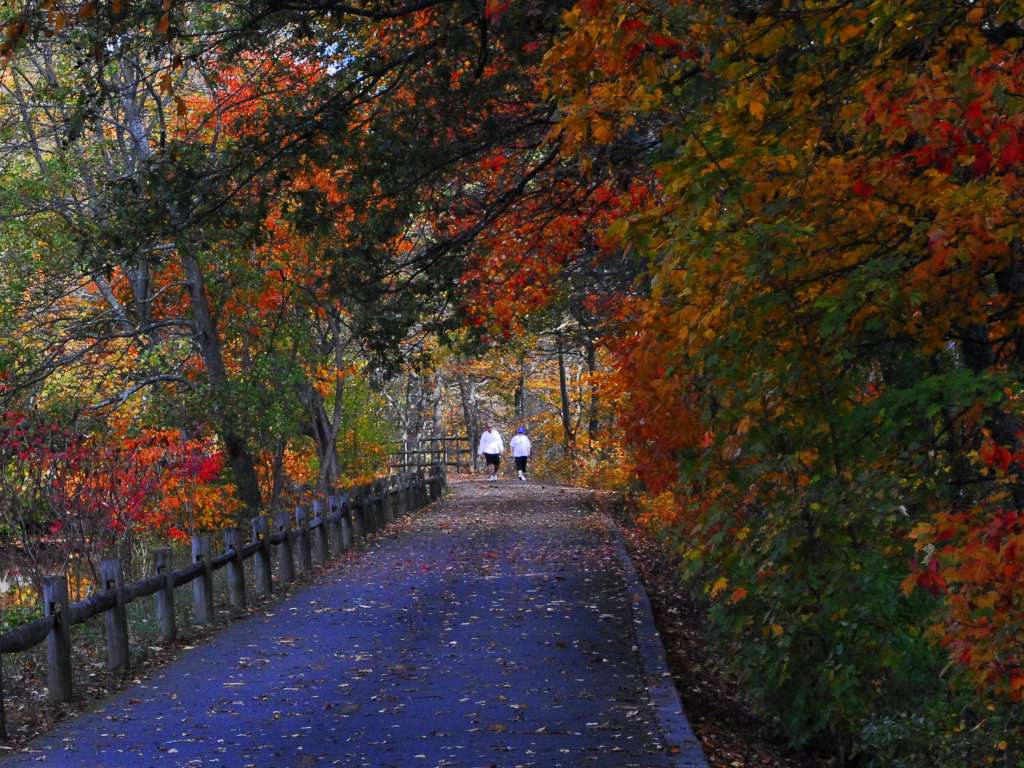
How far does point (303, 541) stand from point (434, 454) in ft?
101

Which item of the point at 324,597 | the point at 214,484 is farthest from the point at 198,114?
the point at 324,597

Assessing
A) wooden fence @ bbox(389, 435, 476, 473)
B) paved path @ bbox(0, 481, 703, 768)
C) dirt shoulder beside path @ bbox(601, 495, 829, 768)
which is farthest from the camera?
wooden fence @ bbox(389, 435, 476, 473)

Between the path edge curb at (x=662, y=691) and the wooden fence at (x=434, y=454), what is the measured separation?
30.9 meters

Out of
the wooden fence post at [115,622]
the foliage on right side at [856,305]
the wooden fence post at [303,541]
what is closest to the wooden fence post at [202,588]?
the wooden fence post at [115,622]

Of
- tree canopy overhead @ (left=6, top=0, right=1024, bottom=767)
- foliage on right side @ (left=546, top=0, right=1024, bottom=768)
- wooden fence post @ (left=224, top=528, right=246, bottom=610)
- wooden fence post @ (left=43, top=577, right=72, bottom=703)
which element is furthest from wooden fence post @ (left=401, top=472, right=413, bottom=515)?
foliage on right side @ (left=546, top=0, right=1024, bottom=768)

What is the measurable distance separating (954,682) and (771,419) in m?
1.91

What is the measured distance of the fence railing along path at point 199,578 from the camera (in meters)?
9.73

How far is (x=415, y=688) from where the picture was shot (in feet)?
32.6

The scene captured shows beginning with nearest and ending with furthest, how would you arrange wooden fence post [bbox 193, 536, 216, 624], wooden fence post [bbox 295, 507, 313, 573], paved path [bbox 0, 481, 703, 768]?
paved path [bbox 0, 481, 703, 768]
wooden fence post [bbox 193, 536, 216, 624]
wooden fence post [bbox 295, 507, 313, 573]

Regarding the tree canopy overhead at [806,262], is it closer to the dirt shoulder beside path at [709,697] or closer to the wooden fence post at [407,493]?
the dirt shoulder beside path at [709,697]

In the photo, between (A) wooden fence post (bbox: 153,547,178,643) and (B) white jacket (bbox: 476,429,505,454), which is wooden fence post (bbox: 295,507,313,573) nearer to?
(A) wooden fence post (bbox: 153,547,178,643)

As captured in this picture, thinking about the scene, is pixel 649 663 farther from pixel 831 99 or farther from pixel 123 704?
pixel 831 99

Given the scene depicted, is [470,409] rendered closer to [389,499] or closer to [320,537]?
[389,499]

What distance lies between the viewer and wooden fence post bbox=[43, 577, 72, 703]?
31.8 feet
